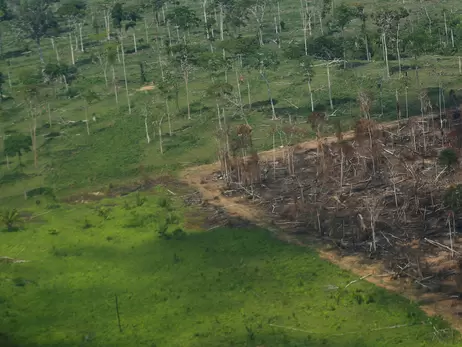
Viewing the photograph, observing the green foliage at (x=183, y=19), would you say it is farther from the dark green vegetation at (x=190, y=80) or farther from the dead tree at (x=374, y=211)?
the dead tree at (x=374, y=211)

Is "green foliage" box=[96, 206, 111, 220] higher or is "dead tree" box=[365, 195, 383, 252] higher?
"dead tree" box=[365, 195, 383, 252]

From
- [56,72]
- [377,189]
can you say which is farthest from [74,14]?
[377,189]

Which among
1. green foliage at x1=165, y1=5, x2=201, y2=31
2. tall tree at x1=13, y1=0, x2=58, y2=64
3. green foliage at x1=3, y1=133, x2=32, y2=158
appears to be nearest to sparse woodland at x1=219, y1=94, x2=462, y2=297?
green foliage at x1=3, y1=133, x2=32, y2=158

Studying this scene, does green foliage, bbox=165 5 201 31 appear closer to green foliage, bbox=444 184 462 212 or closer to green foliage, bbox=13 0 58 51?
green foliage, bbox=13 0 58 51

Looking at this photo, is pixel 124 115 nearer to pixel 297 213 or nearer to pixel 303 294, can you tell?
pixel 297 213

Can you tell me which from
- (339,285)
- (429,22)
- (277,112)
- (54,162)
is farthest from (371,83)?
(339,285)

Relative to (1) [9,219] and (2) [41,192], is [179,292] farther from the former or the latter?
(2) [41,192]
